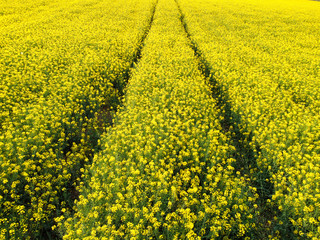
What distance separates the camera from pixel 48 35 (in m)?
13.3

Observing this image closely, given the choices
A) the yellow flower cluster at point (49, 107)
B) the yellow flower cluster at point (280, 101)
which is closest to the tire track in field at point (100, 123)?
the yellow flower cluster at point (49, 107)

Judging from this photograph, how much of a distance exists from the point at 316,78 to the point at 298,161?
6312 millimetres

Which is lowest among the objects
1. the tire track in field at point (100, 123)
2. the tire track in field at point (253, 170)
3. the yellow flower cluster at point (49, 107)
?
the tire track in field at point (253, 170)

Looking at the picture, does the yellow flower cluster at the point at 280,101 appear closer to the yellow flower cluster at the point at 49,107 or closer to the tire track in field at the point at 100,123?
the tire track in field at the point at 100,123

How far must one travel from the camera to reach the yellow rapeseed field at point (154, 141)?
3.90m

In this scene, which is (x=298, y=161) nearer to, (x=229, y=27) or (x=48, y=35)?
(x=48, y=35)

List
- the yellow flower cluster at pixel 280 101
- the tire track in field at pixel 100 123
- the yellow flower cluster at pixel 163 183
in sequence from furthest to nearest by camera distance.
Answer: the yellow flower cluster at pixel 280 101
the tire track in field at pixel 100 123
the yellow flower cluster at pixel 163 183

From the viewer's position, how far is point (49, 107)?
662 centimetres

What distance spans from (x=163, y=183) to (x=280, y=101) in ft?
19.7

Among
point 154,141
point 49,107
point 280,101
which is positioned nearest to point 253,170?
point 154,141

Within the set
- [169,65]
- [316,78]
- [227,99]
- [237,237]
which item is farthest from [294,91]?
[237,237]

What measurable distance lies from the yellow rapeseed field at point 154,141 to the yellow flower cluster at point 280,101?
2.3 inches

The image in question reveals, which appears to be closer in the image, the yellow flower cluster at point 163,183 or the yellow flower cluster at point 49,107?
the yellow flower cluster at point 163,183

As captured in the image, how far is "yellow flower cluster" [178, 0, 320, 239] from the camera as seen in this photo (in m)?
4.39
